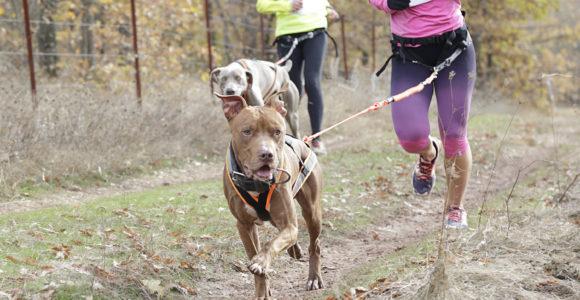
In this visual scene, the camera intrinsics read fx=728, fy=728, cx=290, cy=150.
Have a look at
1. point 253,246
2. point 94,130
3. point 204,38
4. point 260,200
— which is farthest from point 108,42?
point 260,200

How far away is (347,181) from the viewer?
316 inches

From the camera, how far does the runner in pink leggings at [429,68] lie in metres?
4.95

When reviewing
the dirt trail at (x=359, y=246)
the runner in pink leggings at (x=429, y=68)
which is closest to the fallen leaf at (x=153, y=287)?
the dirt trail at (x=359, y=246)

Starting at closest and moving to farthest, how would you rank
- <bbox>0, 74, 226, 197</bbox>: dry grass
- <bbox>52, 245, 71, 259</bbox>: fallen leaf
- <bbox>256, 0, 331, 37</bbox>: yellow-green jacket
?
<bbox>52, 245, 71, 259</bbox>: fallen leaf < <bbox>0, 74, 226, 197</bbox>: dry grass < <bbox>256, 0, 331, 37</bbox>: yellow-green jacket

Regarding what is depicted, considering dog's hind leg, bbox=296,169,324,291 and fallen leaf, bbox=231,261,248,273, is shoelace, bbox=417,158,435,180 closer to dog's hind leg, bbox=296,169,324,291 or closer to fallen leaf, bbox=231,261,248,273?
dog's hind leg, bbox=296,169,324,291

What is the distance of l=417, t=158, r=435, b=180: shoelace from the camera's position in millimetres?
5648

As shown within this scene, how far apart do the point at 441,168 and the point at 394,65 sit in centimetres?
409

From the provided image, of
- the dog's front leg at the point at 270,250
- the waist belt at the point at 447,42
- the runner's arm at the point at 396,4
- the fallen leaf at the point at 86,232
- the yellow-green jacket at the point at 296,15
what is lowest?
the fallen leaf at the point at 86,232

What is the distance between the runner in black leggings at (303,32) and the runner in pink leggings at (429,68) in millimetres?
2859

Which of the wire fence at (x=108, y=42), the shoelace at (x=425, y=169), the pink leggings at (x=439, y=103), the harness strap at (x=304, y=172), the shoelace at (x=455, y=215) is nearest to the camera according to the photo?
the harness strap at (x=304, y=172)

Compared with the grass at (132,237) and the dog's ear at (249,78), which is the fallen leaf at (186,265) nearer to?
the grass at (132,237)

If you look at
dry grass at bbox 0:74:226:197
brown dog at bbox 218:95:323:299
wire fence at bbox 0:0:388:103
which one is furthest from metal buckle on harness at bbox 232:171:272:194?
wire fence at bbox 0:0:388:103

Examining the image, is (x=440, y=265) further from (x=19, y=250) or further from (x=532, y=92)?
(x=532, y=92)

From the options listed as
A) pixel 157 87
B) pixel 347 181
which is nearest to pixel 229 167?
pixel 347 181
